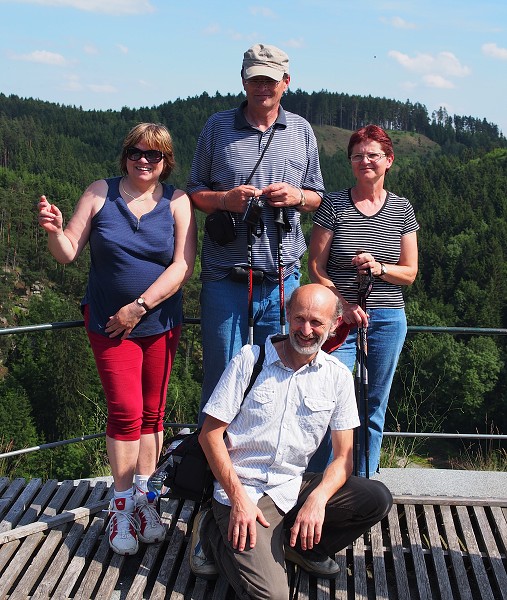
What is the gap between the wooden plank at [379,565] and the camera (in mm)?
3314

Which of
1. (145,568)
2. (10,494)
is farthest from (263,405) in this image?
(10,494)

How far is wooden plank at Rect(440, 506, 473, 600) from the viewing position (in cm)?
332

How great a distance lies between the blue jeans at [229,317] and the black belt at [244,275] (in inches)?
1.0

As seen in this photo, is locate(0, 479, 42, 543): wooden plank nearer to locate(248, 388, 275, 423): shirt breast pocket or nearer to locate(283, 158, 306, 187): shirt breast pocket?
locate(248, 388, 275, 423): shirt breast pocket

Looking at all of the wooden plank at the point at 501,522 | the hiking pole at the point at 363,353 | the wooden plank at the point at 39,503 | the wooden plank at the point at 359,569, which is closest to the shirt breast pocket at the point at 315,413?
the hiking pole at the point at 363,353

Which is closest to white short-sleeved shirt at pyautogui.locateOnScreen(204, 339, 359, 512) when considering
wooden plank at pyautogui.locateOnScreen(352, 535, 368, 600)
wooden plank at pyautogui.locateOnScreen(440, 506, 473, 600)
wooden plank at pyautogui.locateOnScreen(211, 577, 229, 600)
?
wooden plank at pyautogui.locateOnScreen(211, 577, 229, 600)

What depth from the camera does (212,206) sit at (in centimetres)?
384

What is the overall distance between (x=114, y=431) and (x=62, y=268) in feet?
223

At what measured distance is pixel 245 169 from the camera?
12.6ft

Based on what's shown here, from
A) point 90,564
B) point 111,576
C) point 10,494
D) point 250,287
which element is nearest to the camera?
point 111,576

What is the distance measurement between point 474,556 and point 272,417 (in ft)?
4.00

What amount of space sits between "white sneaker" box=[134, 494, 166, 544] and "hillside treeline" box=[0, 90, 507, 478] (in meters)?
2.39

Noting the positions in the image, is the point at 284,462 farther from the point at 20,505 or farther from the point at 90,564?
the point at 20,505

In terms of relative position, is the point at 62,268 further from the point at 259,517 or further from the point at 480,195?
the point at 259,517
